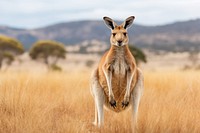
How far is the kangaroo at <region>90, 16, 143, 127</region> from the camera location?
510 cm

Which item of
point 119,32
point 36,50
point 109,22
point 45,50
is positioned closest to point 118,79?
point 119,32

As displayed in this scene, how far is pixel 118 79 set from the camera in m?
5.25

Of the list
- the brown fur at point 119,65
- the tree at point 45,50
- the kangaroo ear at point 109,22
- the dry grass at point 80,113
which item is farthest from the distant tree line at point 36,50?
the brown fur at point 119,65

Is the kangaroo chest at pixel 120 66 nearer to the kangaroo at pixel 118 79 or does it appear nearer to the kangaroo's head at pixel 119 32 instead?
the kangaroo at pixel 118 79

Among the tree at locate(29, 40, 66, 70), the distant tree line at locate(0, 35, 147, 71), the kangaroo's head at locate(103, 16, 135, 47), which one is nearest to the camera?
the kangaroo's head at locate(103, 16, 135, 47)

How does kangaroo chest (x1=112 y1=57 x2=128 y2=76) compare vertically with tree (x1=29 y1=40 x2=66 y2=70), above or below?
below

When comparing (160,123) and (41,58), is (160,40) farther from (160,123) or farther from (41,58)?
(160,123)

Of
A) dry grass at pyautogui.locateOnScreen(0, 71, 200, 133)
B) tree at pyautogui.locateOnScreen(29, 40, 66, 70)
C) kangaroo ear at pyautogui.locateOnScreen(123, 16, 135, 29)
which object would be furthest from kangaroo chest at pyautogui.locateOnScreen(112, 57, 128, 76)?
tree at pyautogui.locateOnScreen(29, 40, 66, 70)

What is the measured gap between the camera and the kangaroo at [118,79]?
510 centimetres

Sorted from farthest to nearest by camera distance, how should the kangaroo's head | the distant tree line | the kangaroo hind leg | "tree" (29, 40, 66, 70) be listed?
"tree" (29, 40, 66, 70)
the distant tree line
the kangaroo hind leg
the kangaroo's head

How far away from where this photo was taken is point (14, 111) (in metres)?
5.65

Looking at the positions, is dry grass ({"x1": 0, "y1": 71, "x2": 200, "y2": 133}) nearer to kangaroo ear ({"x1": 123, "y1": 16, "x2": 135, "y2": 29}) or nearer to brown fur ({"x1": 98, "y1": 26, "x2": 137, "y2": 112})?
brown fur ({"x1": 98, "y1": 26, "x2": 137, "y2": 112})

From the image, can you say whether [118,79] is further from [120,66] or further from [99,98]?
[99,98]

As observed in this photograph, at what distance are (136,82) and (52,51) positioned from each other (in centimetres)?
3193
